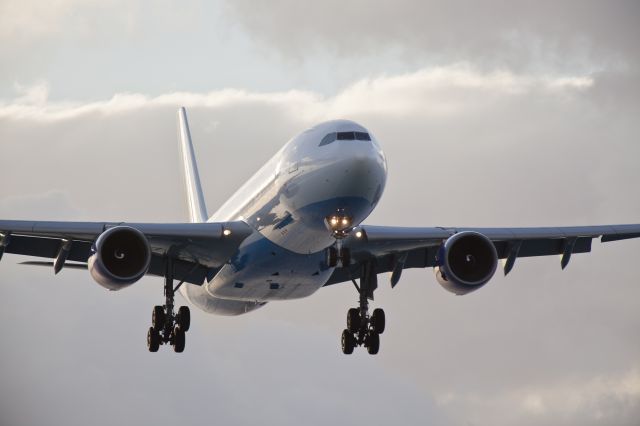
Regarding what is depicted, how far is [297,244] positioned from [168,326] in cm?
908

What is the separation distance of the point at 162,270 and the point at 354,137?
1288cm

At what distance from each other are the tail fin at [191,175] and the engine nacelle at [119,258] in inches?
621

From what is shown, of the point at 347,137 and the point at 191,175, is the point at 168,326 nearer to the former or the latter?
the point at 347,137

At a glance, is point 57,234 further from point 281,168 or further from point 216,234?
point 281,168

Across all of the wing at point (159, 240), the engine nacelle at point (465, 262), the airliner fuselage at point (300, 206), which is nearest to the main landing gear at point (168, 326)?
the wing at point (159, 240)

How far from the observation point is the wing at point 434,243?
4425 cm

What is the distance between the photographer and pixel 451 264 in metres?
43.8

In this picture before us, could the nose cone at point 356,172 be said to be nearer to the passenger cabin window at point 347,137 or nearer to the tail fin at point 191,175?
the passenger cabin window at point 347,137

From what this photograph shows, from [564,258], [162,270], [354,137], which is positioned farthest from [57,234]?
[564,258]

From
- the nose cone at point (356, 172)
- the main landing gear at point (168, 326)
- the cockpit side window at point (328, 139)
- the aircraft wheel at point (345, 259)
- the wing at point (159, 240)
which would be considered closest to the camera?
the nose cone at point (356, 172)

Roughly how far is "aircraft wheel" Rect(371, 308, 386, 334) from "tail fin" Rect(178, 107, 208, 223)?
1268 centimetres

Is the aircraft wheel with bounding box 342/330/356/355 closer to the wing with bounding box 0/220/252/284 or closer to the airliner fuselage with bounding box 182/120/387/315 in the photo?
the airliner fuselage with bounding box 182/120/387/315

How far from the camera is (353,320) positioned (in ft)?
156

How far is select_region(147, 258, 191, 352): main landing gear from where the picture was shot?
4691cm
